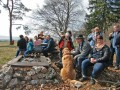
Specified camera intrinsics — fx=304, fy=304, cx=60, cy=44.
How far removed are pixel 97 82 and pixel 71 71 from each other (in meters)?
0.95

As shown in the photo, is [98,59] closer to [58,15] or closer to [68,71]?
[68,71]

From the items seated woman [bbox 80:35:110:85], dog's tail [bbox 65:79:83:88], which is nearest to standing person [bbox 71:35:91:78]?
seated woman [bbox 80:35:110:85]

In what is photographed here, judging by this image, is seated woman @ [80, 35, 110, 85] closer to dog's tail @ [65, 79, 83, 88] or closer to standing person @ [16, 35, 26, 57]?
dog's tail @ [65, 79, 83, 88]

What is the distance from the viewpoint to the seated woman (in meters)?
8.52

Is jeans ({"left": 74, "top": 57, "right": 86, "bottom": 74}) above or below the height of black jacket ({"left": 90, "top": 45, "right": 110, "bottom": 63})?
below

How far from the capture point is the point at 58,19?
46281mm

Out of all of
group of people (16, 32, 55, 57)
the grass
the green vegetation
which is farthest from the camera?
the green vegetation

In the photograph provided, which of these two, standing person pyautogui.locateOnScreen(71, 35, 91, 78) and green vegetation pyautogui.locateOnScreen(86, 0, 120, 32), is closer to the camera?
standing person pyautogui.locateOnScreen(71, 35, 91, 78)

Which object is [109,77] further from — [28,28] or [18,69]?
[28,28]

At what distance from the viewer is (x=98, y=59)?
862 centimetres

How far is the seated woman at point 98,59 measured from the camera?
852cm

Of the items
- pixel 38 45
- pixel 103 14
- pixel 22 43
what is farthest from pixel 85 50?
pixel 103 14

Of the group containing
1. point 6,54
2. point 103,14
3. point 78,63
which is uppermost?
point 103,14

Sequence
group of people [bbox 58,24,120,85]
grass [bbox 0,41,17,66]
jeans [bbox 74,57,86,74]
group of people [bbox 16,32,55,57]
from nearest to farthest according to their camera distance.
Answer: group of people [bbox 58,24,120,85] → jeans [bbox 74,57,86,74] → group of people [bbox 16,32,55,57] → grass [bbox 0,41,17,66]
